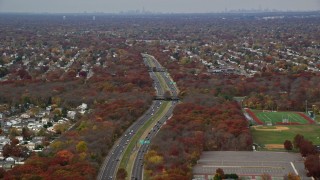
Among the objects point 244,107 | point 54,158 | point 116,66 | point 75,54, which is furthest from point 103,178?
point 75,54

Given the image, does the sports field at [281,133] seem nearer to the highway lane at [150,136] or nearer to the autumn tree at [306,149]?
the autumn tree at [306,149]

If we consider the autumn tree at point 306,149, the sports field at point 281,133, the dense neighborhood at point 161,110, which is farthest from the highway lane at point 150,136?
the autumn tree at point 306,149

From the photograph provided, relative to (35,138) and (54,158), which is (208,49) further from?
(54,158)

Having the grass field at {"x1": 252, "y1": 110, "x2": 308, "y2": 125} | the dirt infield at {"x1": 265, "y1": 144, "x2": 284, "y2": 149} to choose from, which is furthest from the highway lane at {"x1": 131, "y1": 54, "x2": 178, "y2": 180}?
the dirt infield at {"x1": 265, "y1": 144, "x2": 284, "y2": 149}

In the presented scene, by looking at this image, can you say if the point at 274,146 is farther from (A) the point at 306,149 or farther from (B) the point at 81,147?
(B) the point at 81,147

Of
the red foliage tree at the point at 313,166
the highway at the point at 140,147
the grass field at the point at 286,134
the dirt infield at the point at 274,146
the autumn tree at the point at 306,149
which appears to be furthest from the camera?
the grass field at the point at 286,134

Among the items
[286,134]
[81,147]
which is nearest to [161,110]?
[286,134]
